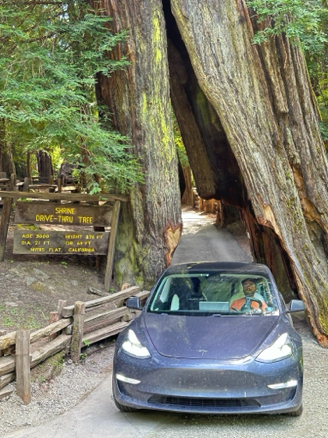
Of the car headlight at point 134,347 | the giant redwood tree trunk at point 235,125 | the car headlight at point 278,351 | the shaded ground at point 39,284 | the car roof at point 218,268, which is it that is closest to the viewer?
the car headlight at point 278,351

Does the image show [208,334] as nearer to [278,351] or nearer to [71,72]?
[278,351]

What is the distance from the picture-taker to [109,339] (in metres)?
8.75

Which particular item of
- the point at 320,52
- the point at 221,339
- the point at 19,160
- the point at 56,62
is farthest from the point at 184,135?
the point at 19,160

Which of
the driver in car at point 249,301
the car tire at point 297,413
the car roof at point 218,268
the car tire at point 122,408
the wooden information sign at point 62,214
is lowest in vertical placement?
Answer: the car tire at point 297,413

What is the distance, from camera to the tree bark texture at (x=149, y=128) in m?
11.1

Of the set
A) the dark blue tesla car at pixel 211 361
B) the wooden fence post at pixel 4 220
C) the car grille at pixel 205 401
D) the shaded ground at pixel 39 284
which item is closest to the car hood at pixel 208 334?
the dark blue tesla car at pixel 211 361

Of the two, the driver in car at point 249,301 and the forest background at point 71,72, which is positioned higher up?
the forest background at point 71,72

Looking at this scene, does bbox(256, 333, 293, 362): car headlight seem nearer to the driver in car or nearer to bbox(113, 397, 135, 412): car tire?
the driver in car

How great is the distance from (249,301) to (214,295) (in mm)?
430

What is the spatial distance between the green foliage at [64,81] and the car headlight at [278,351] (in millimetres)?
5421

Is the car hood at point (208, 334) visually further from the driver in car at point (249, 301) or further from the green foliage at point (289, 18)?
the green foliage at point (289, 18)

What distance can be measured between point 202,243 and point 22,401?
16076mm

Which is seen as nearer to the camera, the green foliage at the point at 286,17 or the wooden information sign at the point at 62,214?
the green foliage at the point at 286,17

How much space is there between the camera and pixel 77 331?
24.0 ft
